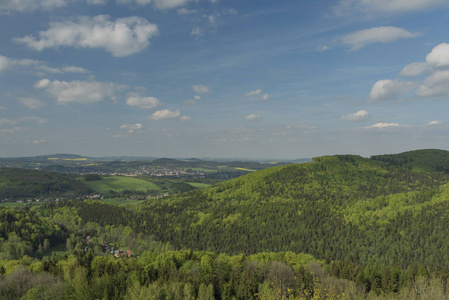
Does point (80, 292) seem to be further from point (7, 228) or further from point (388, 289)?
point (7, 228)

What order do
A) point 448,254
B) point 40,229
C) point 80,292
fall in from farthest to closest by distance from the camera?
point 40,229
point 448,254
point 80,292

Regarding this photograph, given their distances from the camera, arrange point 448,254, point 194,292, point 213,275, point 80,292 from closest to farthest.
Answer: point 80,292, point 194,292, point 213,275, point 448,254

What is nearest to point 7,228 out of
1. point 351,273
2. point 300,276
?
point 300,276

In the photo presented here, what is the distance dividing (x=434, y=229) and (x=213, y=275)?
17393 centimetres

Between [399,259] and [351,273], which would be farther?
[399,259]

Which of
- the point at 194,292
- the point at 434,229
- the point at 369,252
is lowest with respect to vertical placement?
the point at 369,252

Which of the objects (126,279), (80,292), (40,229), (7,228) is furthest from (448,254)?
(7,228)

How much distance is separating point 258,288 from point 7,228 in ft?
554

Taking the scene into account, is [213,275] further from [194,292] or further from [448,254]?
[448,254]

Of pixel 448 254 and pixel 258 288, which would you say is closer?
pixel 258 288

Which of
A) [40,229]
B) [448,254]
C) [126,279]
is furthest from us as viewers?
[40,229]

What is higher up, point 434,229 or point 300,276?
point 300,276

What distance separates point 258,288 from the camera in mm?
84000

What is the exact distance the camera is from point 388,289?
85250 millimetres
